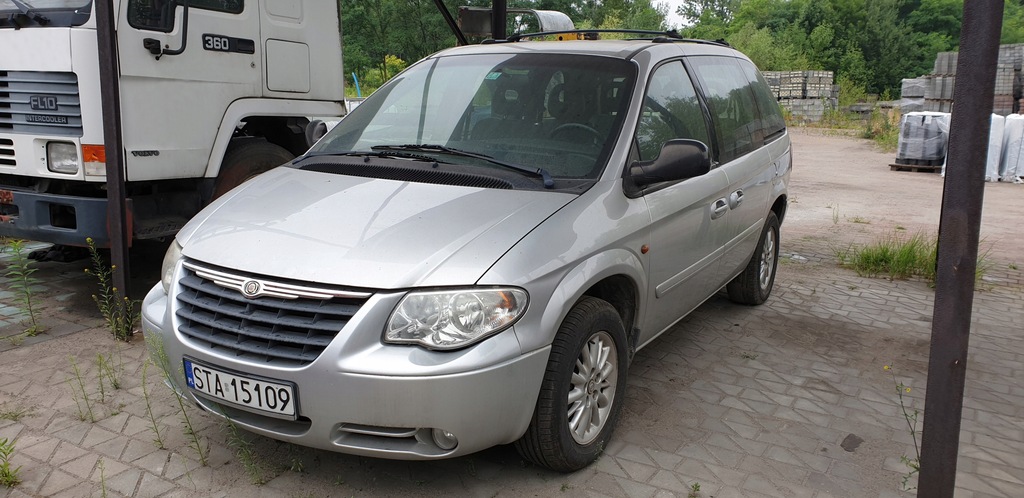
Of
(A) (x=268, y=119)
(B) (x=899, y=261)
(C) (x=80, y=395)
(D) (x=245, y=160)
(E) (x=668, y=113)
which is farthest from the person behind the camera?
(B) (x=899, y=261)

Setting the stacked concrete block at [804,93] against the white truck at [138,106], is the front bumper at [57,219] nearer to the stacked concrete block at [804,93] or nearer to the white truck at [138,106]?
the white truck at [138,106]

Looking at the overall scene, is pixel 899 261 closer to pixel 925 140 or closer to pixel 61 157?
pixel 61 157

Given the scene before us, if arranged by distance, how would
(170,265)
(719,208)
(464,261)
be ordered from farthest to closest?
(719,208)
(170,265)
(464,261)

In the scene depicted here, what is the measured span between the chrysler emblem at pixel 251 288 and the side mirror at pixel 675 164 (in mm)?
1665

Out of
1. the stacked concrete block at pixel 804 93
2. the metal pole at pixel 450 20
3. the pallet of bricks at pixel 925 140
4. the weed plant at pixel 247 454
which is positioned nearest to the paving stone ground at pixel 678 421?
the weed plant at pixel 247 454

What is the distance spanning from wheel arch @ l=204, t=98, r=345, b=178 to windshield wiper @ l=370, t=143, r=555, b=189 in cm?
216

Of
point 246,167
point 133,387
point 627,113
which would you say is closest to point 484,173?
point 627,113

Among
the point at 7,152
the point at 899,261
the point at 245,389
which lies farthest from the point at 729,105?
the point at 7,152

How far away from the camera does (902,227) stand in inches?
380

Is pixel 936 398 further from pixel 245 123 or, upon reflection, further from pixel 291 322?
pixel 245 123

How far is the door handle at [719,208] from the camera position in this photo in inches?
172

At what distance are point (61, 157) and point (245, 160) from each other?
129 cm

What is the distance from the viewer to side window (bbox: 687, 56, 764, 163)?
4674 mm

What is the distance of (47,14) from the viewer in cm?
489
